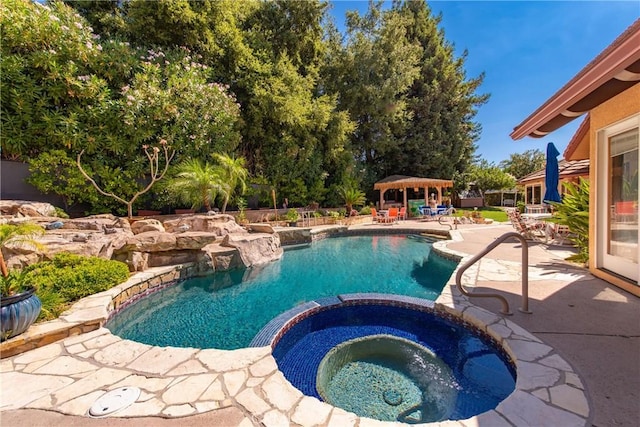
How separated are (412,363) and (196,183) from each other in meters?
9.54

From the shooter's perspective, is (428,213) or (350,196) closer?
(428,213)

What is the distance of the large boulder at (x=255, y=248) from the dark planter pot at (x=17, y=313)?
439 centimetres

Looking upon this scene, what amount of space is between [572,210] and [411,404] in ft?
19.6

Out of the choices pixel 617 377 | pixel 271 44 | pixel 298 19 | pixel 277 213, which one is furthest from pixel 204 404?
pixel 298 19

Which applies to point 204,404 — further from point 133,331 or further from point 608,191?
point 608,191

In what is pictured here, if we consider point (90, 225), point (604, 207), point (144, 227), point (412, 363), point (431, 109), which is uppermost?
point (431, 109)

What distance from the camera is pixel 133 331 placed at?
398 centimetres

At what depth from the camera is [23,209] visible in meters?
7.14

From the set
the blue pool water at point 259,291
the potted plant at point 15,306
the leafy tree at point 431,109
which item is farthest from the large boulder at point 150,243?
the leafy tree at point 431,109

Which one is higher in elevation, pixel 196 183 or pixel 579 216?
pixel 196 183

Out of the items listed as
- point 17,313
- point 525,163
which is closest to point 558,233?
point 17,313

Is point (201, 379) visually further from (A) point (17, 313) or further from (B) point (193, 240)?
(B) point (193, 240)

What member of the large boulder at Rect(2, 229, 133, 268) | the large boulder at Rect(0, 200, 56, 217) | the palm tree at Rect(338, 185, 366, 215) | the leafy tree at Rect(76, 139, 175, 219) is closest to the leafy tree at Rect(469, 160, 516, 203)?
the palm tree at Rect(338, 185, 366, 215)

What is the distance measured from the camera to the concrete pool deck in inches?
75.0
